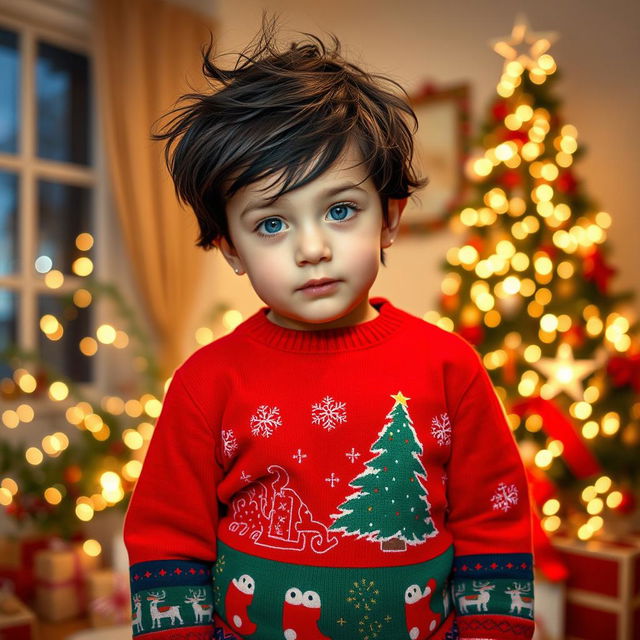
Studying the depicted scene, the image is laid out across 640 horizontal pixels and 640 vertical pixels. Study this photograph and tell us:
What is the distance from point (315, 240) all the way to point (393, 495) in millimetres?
290

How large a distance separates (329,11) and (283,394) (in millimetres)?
3345

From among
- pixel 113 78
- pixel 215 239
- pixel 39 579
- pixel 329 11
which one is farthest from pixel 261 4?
pixel 215 239

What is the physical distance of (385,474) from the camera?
2.57ft

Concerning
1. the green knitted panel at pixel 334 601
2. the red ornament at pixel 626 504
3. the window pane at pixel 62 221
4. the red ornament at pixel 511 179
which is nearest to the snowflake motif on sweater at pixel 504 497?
the green knitted panel at pixel 334 601

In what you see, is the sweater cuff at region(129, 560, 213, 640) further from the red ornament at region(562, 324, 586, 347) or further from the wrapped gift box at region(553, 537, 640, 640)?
the red ornament at region(562, 324, 586, 347)

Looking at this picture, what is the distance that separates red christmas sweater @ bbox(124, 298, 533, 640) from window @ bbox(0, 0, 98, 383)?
228 cm

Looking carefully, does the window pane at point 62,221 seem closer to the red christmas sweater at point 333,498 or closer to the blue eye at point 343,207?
the red christmas sweater at point 333,498

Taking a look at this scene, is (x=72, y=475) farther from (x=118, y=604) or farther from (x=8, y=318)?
(x=8, y=318)

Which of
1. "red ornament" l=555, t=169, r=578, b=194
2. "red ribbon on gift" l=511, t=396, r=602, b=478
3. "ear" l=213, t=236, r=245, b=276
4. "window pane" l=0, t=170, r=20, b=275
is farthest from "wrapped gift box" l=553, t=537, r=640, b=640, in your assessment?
"window pane" l=0, t=170, r=20, b=275

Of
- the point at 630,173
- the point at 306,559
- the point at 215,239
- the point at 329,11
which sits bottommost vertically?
the point at 306,559

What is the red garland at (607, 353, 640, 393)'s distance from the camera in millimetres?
2365

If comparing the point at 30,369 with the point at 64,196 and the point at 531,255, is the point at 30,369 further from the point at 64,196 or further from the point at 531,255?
the point at 531,255

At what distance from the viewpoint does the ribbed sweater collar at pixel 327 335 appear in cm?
84

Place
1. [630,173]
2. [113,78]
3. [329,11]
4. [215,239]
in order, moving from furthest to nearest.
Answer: [329,11] → [113,78] → [630,173] → [215,239]
